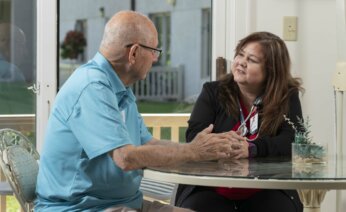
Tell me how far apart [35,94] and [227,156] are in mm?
1708

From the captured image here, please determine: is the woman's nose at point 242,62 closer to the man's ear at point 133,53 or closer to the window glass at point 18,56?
the man's ear at point 133,53

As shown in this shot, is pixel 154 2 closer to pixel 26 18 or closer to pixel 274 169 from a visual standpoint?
pixel 26 18

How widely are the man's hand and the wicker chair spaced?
0.62 metres

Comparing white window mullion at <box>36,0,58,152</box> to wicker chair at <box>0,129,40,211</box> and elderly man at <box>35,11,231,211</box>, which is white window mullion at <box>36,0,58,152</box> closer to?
wicker chair at <box>0,129,40,211</box>

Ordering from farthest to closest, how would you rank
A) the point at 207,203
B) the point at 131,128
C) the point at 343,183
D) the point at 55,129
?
the point at 207,203 → the point at 131,128 → the point at 55,129 → the point at 343,183

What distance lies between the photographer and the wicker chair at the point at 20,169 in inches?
99.3

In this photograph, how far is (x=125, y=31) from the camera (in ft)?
7.80

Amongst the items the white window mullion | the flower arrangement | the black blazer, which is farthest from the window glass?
the flower arrangement

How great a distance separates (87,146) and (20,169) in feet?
1.47

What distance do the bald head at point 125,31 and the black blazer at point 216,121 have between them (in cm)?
73

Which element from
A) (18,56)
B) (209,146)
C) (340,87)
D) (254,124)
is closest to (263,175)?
(209,146)

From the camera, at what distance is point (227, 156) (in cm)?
260

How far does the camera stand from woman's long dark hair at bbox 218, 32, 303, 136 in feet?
9.86

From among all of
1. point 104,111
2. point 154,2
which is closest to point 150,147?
point 104,111
